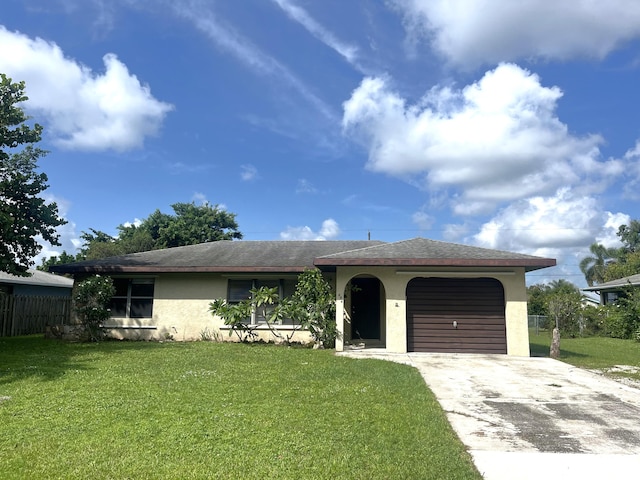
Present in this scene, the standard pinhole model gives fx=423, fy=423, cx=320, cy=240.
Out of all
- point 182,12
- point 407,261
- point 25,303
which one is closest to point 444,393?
point 407,261

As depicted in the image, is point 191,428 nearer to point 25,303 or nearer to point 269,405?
point 269,405

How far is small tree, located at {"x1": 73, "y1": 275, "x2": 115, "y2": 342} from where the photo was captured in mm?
12992

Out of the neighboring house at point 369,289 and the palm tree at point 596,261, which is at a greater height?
the palm tree at point 596,261

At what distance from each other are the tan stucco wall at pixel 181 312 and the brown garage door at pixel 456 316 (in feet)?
→ 20.5

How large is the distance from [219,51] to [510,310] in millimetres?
11719

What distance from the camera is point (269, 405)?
19.2ft

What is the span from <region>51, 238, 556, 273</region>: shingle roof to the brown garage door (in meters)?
0.99

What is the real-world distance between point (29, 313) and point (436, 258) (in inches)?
604

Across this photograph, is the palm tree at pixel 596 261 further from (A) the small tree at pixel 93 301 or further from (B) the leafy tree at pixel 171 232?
(A) the small tree at pixel 93 301

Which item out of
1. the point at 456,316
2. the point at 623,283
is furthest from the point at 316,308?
the point at 623,283

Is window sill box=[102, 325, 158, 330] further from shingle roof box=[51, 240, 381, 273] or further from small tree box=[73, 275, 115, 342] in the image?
shingle roof box=[51, 240, 381, 273]

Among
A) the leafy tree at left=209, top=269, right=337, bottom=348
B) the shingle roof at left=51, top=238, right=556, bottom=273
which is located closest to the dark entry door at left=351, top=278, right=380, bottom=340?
the shingle roof at left=51, top=238, right=556, bottom=273

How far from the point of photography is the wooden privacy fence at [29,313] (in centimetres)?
1527

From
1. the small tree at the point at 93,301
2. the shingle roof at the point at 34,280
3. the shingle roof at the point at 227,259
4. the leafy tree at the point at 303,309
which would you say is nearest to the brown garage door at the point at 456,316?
the leafy tree at the point at 303,309
